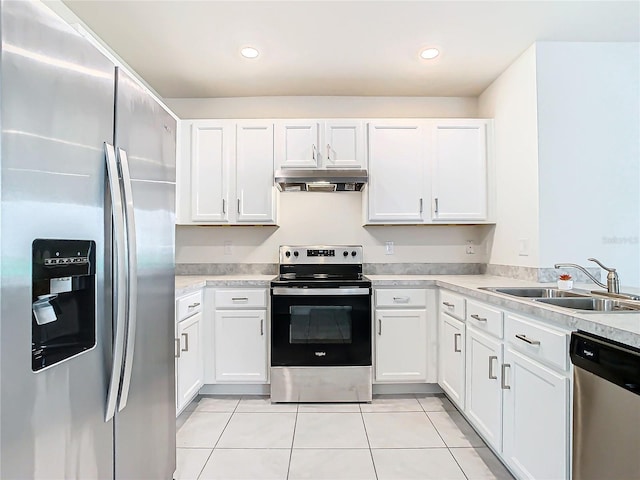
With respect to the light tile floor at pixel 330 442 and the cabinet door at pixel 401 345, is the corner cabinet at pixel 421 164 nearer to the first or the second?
the cabinet door at pixel 401 345

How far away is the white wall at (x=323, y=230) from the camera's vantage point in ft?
11.6

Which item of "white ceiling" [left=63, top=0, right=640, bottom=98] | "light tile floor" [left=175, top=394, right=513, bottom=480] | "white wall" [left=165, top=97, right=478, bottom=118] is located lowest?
"light tile floor" [left=175, top=394, right=513, bottom=480]

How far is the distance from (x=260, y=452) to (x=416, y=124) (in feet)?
8.69

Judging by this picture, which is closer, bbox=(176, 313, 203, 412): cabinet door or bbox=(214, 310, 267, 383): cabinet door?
bbox=(176, 313, 203, 412): cabinet door

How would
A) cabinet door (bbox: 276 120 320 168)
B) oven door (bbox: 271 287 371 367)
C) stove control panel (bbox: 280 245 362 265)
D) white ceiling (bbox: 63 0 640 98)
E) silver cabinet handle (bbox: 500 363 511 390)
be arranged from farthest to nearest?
stove control panel (bbox: 280 245 362 265)
cabinet door (bbox: 276 120 320 168)
oven door (bbox: 271 287 371 367)
white ceiling (bbox: 63 0 640 98)
silver cabinet handle (bbox: 500 363 511 390)

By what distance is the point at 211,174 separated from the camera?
3.21 meters

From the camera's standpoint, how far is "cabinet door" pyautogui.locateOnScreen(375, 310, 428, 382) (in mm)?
2961

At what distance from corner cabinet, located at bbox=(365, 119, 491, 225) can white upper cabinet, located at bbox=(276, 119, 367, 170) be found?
0.51 ft

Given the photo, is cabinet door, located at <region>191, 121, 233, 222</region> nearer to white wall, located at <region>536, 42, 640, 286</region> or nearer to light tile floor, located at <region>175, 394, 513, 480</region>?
light tile floor, located at <region>175, 394, 513, 480</region>

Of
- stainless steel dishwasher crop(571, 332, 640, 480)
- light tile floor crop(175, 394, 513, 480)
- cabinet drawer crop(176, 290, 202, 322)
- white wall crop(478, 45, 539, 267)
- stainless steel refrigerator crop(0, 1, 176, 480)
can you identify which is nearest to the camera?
stainless steel refrigerator crop(0, 1, 176, 480)

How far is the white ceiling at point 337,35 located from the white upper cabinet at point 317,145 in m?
0.35

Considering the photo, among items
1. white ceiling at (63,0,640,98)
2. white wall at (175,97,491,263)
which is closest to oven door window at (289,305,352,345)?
white wall at (175,97,491,263)

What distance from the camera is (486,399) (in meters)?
2.10

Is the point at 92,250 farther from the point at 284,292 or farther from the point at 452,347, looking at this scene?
the point at 452,347
